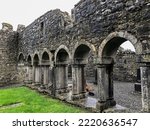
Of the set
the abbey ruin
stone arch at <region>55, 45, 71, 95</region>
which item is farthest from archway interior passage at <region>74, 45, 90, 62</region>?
stone arch at <region>55, 45, 71, 95</region>

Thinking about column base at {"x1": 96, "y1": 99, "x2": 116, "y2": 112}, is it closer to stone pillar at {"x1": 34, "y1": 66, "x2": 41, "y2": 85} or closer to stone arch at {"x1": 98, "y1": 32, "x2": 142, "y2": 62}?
stone arch at {"x1": 98, "y1": 32, "x2": 142, "y2": 62}

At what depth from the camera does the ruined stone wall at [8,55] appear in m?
17.2

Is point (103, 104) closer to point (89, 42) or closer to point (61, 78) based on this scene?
point (89, 42)

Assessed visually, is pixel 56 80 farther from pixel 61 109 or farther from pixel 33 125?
pixel 33 125

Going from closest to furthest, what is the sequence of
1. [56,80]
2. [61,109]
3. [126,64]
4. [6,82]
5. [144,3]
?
[144,3]
[61,109]
[56,80]
[126,64]
[6,82]

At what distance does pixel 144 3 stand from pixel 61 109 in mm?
4330

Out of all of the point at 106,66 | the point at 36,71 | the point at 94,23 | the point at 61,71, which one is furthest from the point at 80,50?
the point at 36,71

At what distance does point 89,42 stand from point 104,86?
65.1 inches

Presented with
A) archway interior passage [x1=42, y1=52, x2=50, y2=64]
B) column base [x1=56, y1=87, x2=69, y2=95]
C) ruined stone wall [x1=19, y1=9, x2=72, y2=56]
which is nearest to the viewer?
ruined stone wall [x1=19, y1=9, x2=72, y2=56]

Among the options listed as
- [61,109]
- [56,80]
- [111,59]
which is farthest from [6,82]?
[111,59]

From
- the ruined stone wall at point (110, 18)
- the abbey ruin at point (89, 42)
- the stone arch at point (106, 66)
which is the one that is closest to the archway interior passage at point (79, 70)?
the abbey ruin at point (89, 42)

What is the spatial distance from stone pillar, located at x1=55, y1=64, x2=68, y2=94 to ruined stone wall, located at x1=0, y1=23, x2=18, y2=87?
856 cm

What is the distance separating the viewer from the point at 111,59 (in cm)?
679

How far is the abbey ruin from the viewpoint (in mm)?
5203
